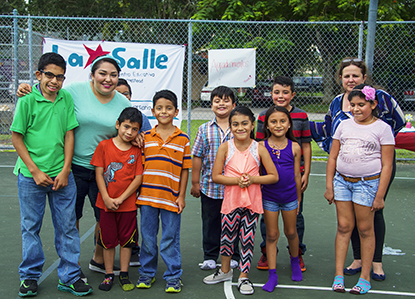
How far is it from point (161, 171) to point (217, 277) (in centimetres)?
106

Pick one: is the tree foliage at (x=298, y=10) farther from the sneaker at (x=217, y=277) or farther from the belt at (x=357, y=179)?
the sneaker at (x=217, y=277)

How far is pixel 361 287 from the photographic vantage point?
3371mm

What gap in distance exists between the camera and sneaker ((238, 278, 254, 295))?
131 inches

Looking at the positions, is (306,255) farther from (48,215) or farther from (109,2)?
(109,2)

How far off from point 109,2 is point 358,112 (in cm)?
2279

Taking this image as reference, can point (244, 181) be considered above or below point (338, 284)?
above

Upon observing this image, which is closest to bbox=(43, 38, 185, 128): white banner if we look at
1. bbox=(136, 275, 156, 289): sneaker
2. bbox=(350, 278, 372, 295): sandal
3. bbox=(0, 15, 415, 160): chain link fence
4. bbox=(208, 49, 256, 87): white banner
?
bbox=(208, 49, 256, 87): white banner

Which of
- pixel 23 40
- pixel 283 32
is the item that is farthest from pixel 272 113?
pixel 283 32

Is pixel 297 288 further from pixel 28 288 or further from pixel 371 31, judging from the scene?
pixel 371 31

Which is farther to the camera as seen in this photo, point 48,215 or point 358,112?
point 48,215

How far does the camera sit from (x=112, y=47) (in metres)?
7.77

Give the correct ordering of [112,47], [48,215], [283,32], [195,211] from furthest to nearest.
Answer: [283,32] < [112,47] < [195,211] < [48,215]

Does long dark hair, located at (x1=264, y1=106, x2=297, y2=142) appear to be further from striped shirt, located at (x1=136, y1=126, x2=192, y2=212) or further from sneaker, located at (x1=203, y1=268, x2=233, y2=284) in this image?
sneaker, located at (x1=203, y1=268, x2=233, y2=284)

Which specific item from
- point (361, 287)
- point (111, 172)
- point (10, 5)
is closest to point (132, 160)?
point (111, 172)
